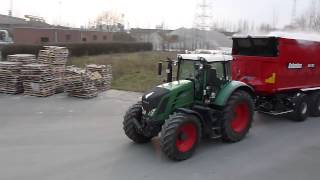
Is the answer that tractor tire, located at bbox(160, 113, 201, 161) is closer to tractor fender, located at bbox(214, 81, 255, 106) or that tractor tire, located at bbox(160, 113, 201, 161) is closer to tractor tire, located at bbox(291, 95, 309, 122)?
tractor fender, located at bbox(214, 81, 255, 106)

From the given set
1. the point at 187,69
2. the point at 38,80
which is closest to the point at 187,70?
the point at 187,69

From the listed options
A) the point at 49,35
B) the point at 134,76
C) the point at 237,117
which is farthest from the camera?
the point at 49,35

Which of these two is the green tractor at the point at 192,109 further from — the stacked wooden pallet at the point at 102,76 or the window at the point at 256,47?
the stacked wooden pallet at the point at 102,76

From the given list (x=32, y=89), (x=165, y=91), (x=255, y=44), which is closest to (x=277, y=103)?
(x=255, y=44)

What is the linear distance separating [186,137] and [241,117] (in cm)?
225

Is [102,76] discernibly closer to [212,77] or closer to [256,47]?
[256,47]

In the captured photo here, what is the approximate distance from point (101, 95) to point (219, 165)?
398 inches

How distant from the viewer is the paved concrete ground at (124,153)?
27.7 feet

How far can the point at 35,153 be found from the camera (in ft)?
31.8

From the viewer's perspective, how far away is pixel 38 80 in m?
17.7

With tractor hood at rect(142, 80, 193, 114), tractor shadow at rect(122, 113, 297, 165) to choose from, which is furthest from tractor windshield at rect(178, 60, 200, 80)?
tractor shadow at rect(122, 113, 297, 165)

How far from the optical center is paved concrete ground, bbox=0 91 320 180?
27.7ft

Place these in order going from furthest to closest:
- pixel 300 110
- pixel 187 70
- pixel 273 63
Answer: pixel 300 110 → pixel 273 63 → pixel 187 70

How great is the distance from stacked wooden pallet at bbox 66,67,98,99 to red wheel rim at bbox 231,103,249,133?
8.00 meters
